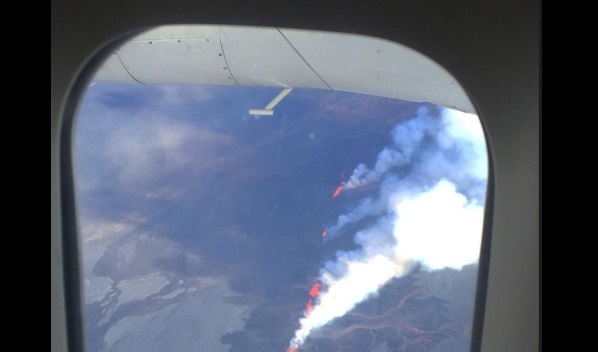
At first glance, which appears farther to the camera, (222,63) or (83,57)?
(222,63)

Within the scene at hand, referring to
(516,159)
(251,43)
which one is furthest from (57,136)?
(516,159)

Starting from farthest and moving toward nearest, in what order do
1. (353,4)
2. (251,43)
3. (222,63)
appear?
1. (222,63)
2. (251,43)
3. (353,4)

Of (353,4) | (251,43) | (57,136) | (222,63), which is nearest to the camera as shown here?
(353,4)

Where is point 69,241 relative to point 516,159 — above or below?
below

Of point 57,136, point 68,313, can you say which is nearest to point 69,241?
point 68,313

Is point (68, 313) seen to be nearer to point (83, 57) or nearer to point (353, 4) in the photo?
point (83, 57)
